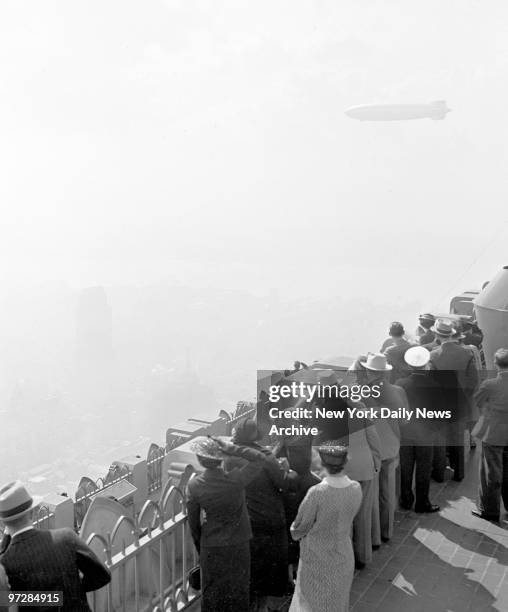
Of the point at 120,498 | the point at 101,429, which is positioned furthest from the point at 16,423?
the point at 120,498

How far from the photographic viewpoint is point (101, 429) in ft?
559

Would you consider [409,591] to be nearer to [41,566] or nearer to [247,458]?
[247,458]

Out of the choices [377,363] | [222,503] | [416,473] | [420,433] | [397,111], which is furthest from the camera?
[397,111]

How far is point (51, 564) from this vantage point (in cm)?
308

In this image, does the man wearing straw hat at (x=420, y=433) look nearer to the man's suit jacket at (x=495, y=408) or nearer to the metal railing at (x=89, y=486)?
the man's suit jacket at (x=495, y=408)

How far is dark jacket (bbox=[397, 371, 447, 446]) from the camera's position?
20.8ft

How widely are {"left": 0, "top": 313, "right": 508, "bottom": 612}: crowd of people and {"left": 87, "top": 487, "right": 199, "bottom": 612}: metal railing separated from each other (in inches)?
12.9

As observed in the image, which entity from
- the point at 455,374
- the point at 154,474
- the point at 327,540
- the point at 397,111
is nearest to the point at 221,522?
the point at 327,540

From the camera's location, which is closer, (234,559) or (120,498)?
(234,559)

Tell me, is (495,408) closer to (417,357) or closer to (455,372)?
(455,372)

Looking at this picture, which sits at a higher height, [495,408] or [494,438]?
[495,408]

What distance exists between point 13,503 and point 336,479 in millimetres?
1954

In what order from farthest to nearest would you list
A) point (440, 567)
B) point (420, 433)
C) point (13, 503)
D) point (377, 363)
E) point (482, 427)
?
point (420, 433) → point (482, 427) → point (377, 363) → point (440, 567) → point (13, 503)

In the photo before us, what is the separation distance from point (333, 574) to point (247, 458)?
0.94 metres
